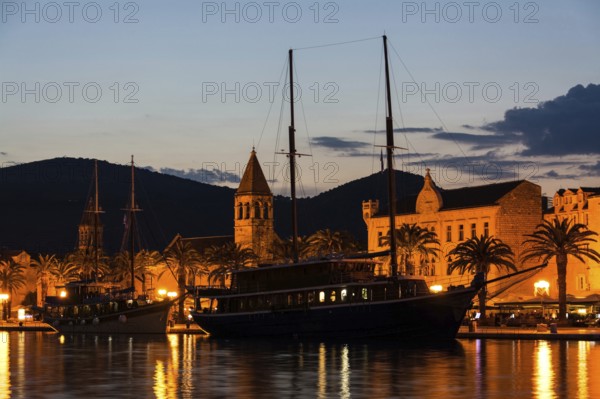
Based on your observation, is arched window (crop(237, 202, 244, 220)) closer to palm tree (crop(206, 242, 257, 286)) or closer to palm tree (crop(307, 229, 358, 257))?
palm tree (crop(206, 242, 257, 286))

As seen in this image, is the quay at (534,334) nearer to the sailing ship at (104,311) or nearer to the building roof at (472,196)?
the sailing ship at (104,311)

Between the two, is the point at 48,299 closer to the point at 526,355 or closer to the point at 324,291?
the point at 324,291

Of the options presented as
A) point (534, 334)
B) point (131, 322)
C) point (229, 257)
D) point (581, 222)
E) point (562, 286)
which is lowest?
point (534, 334)

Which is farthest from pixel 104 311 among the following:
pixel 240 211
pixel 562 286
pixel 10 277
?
pixel 10 277

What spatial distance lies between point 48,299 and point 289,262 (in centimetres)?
3019

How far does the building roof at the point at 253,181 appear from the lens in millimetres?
142625

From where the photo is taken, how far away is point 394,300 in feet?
233

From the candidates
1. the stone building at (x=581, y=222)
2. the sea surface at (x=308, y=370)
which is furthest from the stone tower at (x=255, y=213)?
the sea surface at (x=308, y=370)

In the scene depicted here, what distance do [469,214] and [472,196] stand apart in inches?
106

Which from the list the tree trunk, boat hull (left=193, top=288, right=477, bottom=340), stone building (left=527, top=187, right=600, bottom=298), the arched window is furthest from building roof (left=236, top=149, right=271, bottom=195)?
boat hull (left=193, top=288, right=477, bottom=340)

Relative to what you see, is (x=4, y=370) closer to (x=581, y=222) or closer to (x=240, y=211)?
(x=581, y=222)

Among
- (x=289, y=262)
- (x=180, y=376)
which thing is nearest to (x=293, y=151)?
(x=289, y=262)

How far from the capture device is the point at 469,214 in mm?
108000

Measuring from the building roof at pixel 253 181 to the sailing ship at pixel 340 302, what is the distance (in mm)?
60304
